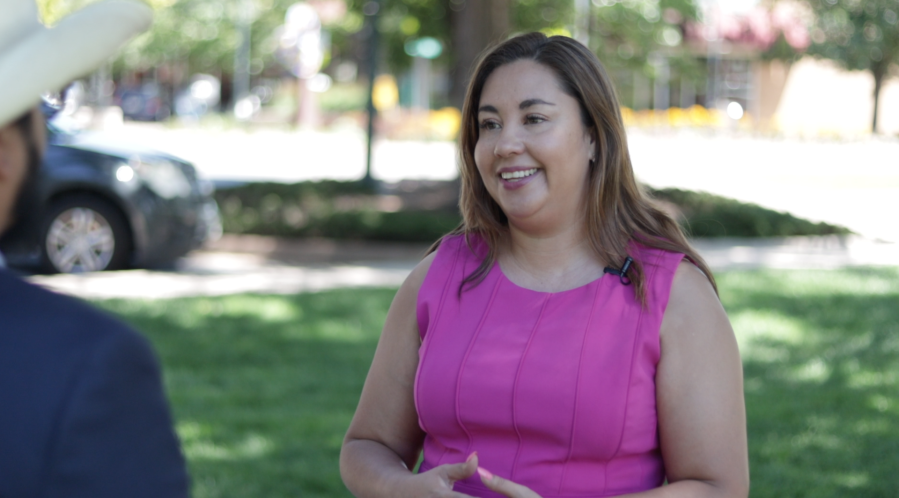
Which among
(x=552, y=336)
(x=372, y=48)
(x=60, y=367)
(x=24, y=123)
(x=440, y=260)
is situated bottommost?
(x=552, y=336)

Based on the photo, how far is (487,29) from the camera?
38.2 ft

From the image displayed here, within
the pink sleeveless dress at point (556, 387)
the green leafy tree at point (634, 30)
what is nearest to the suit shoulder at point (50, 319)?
the pink sleeveless dress at point (556, 387)

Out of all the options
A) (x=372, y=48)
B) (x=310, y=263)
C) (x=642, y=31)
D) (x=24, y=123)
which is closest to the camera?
(x=24, y=123)

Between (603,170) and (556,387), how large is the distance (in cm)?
55

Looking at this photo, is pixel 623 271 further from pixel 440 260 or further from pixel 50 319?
pixel 50 319

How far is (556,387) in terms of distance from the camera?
2205 millimetres

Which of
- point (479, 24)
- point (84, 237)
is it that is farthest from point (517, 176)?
point (479, 24)

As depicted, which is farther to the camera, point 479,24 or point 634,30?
point 634,30

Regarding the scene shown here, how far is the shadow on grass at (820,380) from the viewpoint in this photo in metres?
4.34

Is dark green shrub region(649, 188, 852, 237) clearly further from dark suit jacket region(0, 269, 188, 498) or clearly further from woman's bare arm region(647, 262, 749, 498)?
dark suit jacket region(0, 269, 188, 498)

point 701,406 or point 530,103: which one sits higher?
point 530,103

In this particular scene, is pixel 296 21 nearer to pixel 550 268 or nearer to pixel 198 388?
pixel 198 388

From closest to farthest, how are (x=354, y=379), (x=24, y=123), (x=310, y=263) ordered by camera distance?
Answer: 1. (x=24, y=123)
2. (x=354, y=379)
3. (x=310, y=263)

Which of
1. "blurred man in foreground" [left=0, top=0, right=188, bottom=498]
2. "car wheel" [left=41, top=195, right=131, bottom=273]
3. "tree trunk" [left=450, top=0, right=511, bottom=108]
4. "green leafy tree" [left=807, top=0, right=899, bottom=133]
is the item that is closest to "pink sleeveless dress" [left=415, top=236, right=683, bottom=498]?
"blurred man in foreground" [left=0, top=0, right=188, bottom=498]
